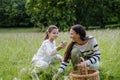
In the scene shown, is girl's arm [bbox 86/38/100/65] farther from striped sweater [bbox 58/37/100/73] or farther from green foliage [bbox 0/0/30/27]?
green foliage [bbox 0/0/30/27]

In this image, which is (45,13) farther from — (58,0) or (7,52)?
(7,52)

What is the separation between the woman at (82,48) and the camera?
470 cm

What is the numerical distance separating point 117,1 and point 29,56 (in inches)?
835

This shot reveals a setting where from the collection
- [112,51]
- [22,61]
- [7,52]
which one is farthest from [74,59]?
[7,52]

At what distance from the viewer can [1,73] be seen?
5840 mm

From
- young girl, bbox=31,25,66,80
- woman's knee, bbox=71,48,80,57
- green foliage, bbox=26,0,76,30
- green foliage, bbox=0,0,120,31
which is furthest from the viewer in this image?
green foliage, bbox=0,0,120,31

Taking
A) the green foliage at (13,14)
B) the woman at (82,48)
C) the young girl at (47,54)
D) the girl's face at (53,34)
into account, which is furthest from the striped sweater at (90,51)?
the green foliage at (13,14)

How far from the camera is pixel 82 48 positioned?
193 inches

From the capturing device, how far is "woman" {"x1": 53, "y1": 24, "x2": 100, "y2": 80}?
4703 millimetres

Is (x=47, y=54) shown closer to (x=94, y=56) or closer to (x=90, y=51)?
(x=90, y=51)

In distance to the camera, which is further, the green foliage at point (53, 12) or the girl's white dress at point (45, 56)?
the green foliage at point (53, 12)

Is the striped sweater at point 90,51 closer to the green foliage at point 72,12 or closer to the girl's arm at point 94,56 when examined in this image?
the girl's arm at point 94,56

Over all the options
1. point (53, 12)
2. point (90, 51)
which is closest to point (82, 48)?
point (90, 51)

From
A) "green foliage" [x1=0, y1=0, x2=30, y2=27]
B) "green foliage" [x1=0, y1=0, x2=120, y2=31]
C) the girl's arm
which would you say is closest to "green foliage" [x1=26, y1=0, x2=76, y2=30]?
"green foliage" [x1=0, y1=0, x2=120, y2=31]
